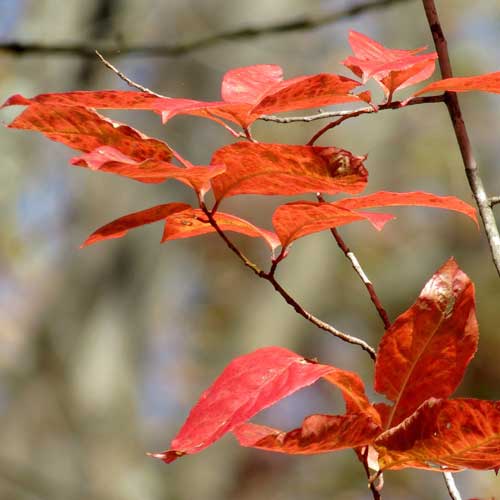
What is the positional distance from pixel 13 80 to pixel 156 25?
0.50 meters

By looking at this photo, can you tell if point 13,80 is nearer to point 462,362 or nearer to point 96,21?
point 96,21

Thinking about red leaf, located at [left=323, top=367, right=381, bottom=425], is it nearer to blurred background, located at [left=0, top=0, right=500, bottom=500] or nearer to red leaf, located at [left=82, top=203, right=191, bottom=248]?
red leaf, located at [left=82, top=203, right=191, bottom=248]

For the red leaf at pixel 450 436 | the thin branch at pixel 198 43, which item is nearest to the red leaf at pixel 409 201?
the red leaf at pixel 450 436

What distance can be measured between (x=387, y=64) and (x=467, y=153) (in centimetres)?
9

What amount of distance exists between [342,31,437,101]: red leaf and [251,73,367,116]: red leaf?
0.05ft

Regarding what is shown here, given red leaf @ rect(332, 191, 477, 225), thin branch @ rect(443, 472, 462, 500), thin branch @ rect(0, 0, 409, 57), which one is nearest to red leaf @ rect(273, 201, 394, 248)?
red leaf @ rect(332, 191, 477, 225)

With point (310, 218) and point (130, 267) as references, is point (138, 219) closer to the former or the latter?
point (310, 218)

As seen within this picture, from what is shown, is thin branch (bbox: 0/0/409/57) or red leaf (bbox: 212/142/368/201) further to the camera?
thin branch (bbox: 0/0/409/57)

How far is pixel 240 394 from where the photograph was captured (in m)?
0.39

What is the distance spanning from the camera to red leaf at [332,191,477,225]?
0.42 metres

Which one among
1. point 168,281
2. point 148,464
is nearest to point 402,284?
point 168,281

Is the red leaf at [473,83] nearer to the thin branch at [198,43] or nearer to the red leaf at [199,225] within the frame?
the red leaf at [199,225]

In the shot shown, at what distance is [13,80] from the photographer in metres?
2.61

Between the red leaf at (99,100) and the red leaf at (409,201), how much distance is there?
0.12 m
